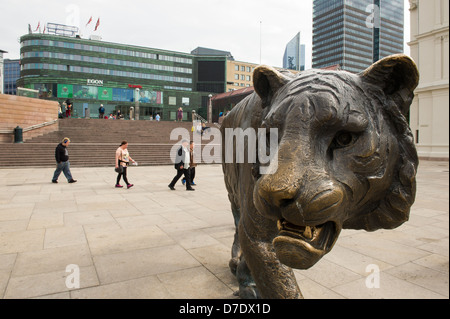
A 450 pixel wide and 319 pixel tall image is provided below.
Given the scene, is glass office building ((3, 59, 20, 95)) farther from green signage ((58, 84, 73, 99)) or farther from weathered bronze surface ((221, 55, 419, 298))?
weathered bronze surface ((221, 55, 419, 298))

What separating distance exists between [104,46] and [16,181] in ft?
208

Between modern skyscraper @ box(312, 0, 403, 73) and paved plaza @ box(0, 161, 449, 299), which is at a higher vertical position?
modern skyscraper @ box(312, 0, 403, 73)

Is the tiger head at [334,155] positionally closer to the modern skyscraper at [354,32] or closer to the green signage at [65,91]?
the modern skyscraper at [354,32]

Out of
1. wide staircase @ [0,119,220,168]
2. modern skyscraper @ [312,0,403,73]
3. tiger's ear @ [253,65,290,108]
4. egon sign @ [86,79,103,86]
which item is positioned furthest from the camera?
egon sign @ [86,79,103,86]

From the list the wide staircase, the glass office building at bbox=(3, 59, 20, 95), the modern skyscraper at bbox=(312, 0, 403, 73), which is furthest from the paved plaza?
the glass office building at bbox=(3, 59, 20, 95)

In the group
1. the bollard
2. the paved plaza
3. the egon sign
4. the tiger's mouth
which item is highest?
the egon sign

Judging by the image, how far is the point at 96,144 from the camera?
73.5 feet

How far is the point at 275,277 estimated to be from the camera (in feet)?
6.75

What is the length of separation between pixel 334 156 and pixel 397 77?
1.84 feet

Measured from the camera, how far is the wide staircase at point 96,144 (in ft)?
60.4

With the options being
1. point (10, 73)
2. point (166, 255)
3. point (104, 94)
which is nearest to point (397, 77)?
point (166, 255)

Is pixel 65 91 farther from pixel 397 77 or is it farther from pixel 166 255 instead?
pixel 397 77

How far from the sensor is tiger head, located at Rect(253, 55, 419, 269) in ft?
4.92

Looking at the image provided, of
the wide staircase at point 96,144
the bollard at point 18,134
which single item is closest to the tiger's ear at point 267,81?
the wide staircase at point 96,144
